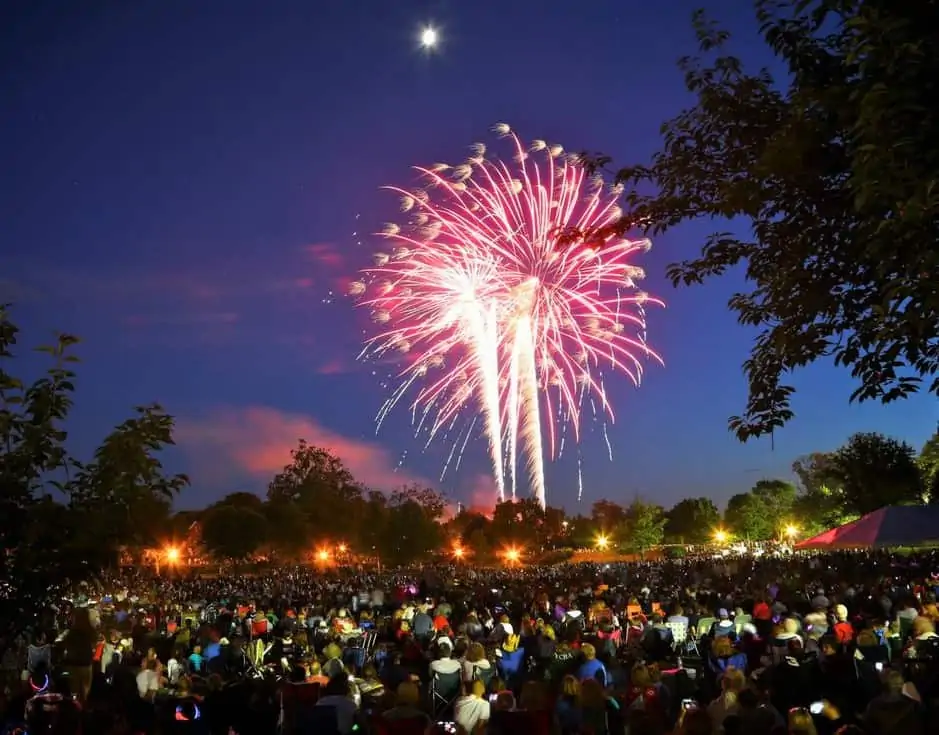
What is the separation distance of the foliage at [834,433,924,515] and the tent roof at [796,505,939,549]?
27.9 metres

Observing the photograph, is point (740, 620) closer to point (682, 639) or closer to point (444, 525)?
point (682, 639)

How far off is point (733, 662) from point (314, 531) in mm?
92368

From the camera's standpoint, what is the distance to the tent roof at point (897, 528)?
1892cm

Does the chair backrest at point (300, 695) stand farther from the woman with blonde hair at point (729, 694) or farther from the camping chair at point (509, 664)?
the woman with blonde hair at point (729, 694)

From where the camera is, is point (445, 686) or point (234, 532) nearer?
point (445, 686)

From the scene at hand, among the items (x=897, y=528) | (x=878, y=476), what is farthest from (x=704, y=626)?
(x=878, y=476)

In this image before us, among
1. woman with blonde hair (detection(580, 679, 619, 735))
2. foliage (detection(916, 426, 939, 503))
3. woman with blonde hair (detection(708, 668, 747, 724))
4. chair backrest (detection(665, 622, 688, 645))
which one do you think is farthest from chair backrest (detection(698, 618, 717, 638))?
foliage (detection(916, 426, 939, 503))

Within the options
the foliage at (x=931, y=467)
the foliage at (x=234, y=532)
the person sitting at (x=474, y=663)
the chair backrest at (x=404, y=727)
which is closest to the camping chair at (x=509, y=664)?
the person sitting at (x=474, y=663)

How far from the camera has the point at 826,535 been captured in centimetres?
2191

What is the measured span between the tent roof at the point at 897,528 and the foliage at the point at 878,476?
27.9 m

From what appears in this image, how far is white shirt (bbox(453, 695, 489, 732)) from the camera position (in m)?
7.54

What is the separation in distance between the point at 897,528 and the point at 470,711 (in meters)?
15.6

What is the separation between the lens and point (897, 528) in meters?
19.2

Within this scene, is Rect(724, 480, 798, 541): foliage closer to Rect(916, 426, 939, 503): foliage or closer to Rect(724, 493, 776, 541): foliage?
Rect(724, 493, 776, 541): foliage
